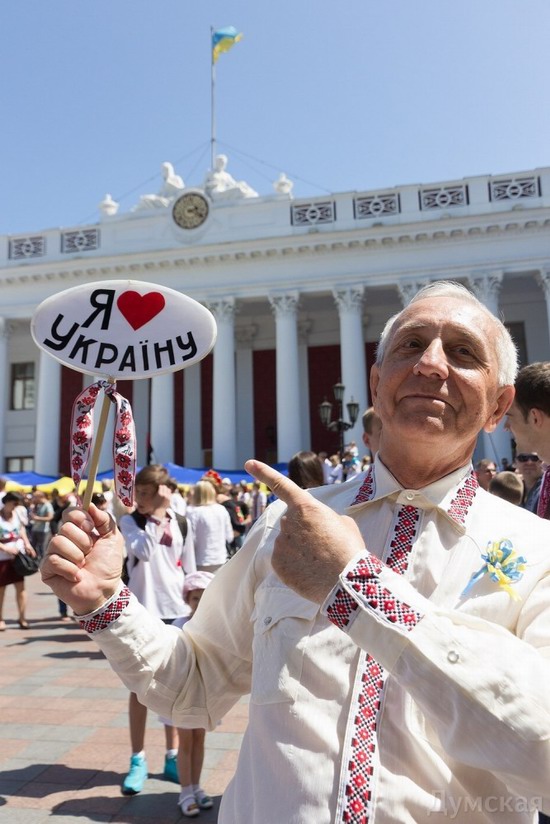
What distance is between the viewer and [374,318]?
3052 centimetres

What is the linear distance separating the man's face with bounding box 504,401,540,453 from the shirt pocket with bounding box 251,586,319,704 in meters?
1.92

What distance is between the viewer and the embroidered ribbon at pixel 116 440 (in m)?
1.66

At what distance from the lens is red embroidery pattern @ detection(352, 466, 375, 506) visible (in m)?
1.53

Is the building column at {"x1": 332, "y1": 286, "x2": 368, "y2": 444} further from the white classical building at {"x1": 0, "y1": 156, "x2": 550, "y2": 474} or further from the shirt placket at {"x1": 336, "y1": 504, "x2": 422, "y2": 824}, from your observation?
the shirt placket at {"x1": 336, "y1": 504, "x2": 422, "y2": 824}

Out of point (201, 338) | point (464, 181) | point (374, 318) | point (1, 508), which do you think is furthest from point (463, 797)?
point (374, 318)

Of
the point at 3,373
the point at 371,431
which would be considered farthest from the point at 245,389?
the point at 371,431

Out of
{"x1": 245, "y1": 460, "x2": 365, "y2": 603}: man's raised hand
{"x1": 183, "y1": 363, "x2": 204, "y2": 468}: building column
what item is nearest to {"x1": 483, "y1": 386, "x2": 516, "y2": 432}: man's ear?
{"x1": 245, "y1": 460, "x2": 365, "y2": 603}: man's raised hand

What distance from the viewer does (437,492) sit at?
4.76ft

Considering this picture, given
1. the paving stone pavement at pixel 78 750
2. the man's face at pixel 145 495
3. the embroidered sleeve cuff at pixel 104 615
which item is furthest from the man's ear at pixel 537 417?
the paving stone pavement at pixel 78 750

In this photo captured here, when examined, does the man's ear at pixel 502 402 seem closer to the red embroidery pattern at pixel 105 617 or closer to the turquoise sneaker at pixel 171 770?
the red embroidery pattern at pixel 105 617

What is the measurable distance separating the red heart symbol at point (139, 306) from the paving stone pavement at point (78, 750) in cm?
306

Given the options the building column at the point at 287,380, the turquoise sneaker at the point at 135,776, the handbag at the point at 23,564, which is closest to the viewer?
the turquoise sneaker at the point at 135,776

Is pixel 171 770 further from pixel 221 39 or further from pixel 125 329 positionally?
pixel 221 39

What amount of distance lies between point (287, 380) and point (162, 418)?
19.2 ft
